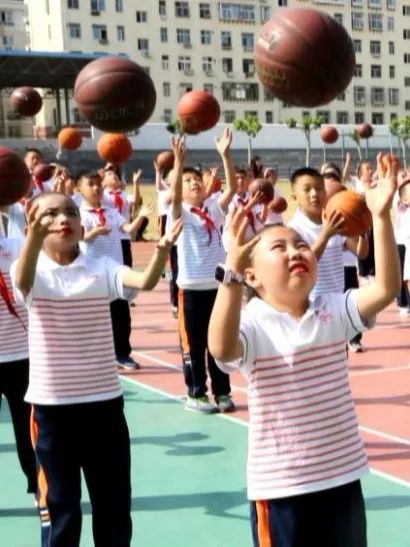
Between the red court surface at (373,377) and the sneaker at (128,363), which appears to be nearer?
the red court surface at (373,377)

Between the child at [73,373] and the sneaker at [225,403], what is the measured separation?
2.96 m

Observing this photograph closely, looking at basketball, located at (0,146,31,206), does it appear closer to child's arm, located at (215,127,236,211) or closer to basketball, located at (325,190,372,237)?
child's arm, located at (215,127,236,211)

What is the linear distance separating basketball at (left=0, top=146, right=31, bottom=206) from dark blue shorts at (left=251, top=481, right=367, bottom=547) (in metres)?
3.06

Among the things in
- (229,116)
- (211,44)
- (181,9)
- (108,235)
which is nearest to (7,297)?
(108,235)

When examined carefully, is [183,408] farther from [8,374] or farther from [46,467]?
[46,467]

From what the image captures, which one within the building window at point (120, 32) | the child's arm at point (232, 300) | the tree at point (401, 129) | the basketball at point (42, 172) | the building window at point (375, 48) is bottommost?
the child's arm at point (232, 300)

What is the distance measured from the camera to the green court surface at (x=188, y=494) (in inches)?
174

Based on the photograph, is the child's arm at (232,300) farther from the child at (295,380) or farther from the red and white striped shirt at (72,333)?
the red and white striped shirt at (72,333)

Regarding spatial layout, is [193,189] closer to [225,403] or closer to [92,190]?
[92,190]

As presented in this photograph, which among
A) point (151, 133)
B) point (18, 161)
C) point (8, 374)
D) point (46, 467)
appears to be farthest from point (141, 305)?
point (151, 133)

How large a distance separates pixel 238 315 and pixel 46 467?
4.05 feet

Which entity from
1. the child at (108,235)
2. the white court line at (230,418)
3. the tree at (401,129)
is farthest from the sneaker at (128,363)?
the tree at (401,129)

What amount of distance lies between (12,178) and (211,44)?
67.9m

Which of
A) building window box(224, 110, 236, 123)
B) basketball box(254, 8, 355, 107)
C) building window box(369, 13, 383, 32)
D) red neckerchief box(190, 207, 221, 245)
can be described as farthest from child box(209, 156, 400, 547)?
building window box(369, 13, 383, 32)
